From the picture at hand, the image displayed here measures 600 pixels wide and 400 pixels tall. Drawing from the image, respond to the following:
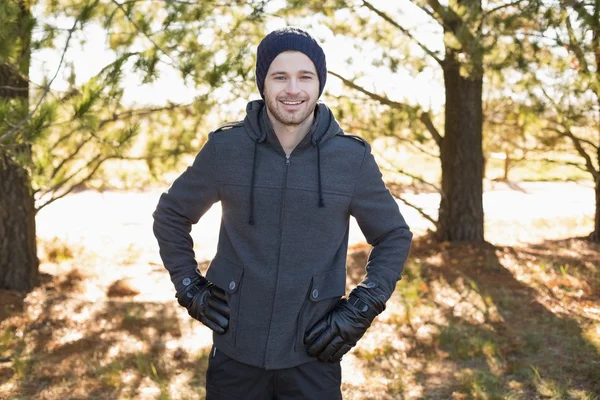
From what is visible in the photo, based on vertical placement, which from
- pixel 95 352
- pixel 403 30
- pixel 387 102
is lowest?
pixel 95 352

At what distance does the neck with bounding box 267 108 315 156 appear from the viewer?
7.56ft

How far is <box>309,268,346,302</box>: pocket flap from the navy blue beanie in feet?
1.87

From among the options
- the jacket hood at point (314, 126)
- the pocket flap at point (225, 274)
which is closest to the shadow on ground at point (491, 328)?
the pocket flap at point (225, 274)

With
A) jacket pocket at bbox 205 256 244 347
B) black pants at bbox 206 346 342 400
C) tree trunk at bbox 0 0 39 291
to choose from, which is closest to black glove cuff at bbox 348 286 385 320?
black pants at bbox 206 346 342 400

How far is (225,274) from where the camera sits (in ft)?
7.51

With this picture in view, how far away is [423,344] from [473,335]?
408mm

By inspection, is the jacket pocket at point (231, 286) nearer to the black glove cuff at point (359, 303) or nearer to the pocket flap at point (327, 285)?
the pocket flap at point (327, 285)

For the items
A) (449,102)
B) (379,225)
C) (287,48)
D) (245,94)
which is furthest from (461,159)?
(287,48)

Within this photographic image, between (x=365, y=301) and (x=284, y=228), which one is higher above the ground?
(x=284, y=228)

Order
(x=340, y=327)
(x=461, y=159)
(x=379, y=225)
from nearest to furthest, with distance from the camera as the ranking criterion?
(x=340, y=327), (x=379, y=225), (x=461, y=159)

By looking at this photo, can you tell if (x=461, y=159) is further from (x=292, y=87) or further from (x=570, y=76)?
(x=292, y=87)

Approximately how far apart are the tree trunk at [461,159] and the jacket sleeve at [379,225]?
582 centimetres

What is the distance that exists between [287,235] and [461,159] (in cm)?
625

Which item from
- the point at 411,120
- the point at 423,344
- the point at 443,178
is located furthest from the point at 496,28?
the point at 423,344
